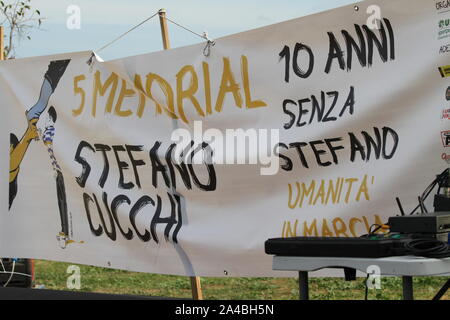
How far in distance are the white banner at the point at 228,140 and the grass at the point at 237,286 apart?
1.74 meters

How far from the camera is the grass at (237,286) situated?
6.71 m

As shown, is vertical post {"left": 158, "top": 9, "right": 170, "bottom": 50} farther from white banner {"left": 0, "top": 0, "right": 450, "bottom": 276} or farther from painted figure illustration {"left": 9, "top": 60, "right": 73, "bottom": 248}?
painted figure illustration {"left": 9, "top": 60, "right": 73, "bottom": 248}

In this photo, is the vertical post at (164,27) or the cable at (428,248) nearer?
the cable at (428,248)

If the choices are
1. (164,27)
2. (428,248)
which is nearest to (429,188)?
(428,248)

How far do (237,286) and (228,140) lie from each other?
9.60ft

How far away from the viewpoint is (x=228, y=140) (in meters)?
4.88

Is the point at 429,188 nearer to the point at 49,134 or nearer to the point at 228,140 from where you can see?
the point at 228,140

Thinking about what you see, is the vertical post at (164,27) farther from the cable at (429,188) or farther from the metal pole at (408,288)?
the metal pole at (408,288)

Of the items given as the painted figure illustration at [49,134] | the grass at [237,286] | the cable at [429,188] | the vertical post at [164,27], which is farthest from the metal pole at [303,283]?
the grass at [237,286]

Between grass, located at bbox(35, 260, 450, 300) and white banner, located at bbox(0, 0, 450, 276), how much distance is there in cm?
174

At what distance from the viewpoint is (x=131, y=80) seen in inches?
215

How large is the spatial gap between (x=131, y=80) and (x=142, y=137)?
1.37 ft
